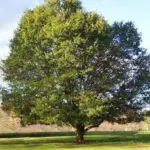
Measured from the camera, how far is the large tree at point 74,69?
63062 millimetres

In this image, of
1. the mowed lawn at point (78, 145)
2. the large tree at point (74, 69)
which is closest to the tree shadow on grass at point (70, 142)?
the mowed lawn at point (78, 145)

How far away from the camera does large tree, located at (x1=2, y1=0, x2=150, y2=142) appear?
63.1 m

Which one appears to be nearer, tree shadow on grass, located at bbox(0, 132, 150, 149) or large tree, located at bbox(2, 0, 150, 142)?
tree shadow on grass, located at bbox(0, 132, 150, 149)

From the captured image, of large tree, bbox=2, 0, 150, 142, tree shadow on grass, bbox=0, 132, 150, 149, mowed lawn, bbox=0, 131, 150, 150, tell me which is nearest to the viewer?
mowed lawn, bbox=0, 131, 150, 150

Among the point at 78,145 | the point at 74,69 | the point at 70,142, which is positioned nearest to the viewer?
the point at 78,145

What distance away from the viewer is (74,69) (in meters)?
63.2

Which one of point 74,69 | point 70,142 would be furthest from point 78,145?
point 74,69

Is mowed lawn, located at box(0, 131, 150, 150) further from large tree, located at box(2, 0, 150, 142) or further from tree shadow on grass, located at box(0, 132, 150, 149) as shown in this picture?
large tree, located at box(2, 0, 150, 142)

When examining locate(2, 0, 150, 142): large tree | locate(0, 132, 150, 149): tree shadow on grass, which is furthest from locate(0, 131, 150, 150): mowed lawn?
locate(2, 0, 150, 142): large tree

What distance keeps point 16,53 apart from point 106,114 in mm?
12001

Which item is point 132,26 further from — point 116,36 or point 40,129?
point 40,129

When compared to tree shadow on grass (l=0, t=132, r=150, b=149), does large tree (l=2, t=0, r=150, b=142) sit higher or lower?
higher

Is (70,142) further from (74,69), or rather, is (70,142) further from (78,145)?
(74,69)

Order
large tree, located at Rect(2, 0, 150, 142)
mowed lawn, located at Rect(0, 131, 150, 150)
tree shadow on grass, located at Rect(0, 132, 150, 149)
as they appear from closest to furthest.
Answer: mowed lawn, located at Rect(0, 131, 150, 150)
tree shadow on grass, located at Rect(0, 132, 150, 149)
large tree, located at Rect(2, 0, 150, 142)
